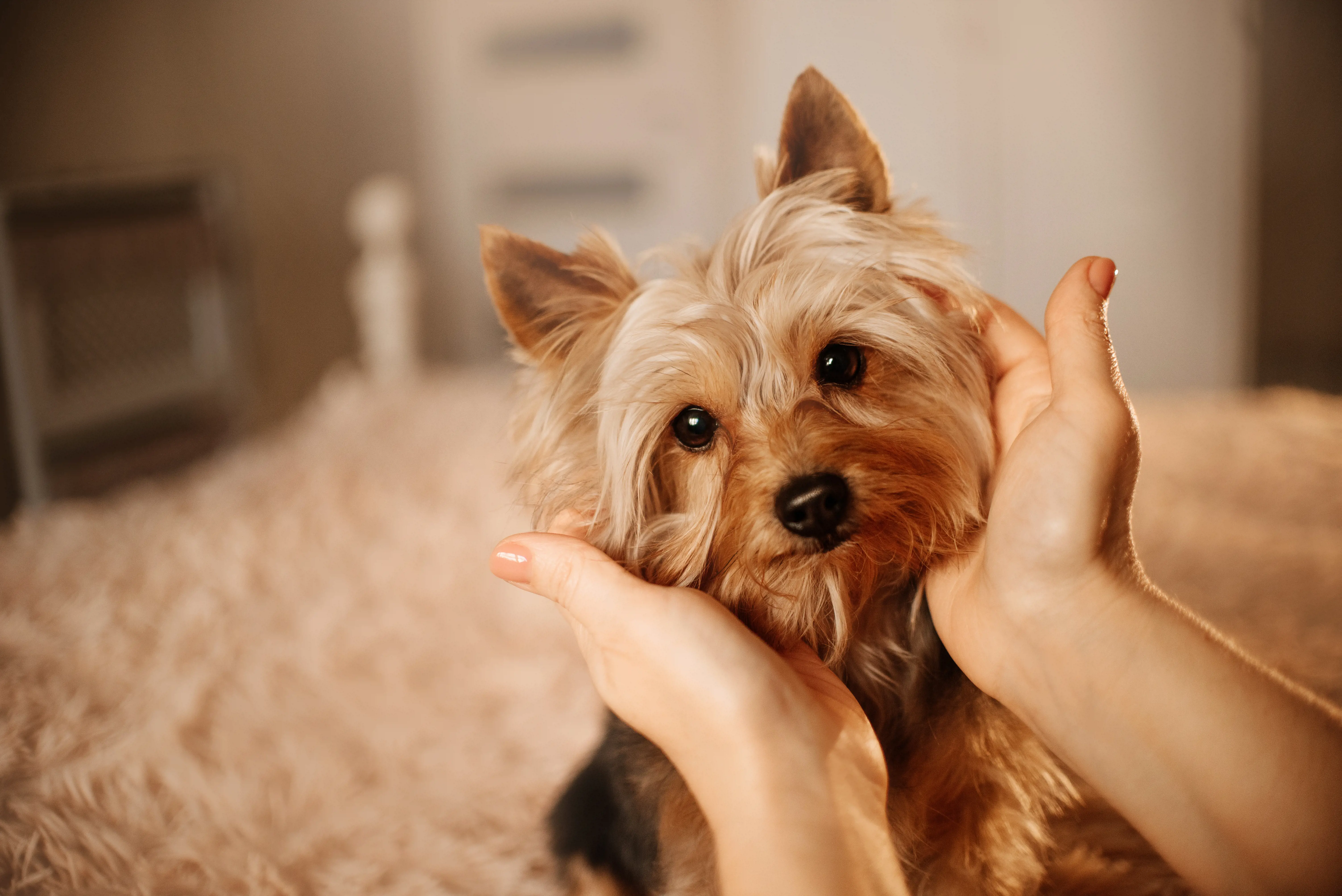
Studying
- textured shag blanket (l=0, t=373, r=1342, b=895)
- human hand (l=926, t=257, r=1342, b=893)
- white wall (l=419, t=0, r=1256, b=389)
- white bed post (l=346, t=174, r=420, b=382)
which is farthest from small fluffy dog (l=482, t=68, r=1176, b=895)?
white wall (l=419, t=0, r=1256, b=389)

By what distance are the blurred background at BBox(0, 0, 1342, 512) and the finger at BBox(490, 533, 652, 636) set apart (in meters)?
2.08

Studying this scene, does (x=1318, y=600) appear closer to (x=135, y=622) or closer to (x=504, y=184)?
(x=135, y=622)

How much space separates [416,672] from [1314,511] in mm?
2225

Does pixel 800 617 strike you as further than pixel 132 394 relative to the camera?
No

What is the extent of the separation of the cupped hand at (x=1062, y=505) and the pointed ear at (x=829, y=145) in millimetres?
284

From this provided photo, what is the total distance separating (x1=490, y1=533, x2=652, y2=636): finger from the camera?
970mm

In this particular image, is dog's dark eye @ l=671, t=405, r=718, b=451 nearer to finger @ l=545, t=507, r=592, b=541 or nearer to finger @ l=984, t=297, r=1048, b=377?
finger @ l=545, t=507, r=592, b=541

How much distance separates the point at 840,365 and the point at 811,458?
0.18 m

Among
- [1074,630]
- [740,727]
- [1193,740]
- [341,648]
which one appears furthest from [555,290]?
[341,648]

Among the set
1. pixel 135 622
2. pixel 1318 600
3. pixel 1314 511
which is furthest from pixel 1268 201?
pixel 135 622

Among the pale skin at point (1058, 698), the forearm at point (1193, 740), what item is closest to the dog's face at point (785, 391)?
the pale skin at point (1058, 698)

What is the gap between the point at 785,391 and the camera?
1.09 m

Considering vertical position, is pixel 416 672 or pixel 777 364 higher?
pixel 777 364

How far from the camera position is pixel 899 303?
112cm
